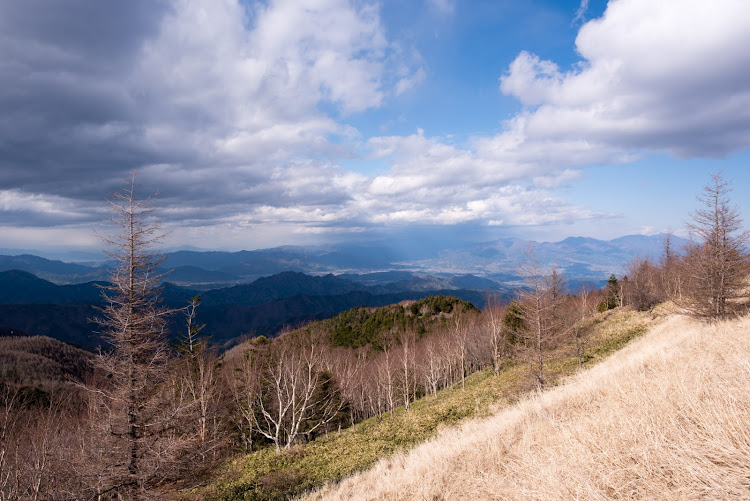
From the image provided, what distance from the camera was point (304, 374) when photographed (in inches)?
1232

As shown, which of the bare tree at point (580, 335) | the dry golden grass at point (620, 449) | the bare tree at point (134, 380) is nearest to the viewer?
the dry golden grass at point (620, 449)

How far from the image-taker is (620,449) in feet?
16.5

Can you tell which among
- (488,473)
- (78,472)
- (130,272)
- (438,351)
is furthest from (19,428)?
(438,351)

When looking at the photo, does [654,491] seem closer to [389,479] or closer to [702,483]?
[702,483]

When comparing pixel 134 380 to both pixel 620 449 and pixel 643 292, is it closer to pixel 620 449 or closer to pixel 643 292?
pixel 620 449

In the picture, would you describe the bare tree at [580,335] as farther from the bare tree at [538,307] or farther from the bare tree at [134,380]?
the bare tree at [134,380]

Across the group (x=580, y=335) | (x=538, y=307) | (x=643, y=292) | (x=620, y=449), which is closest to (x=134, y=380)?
(x=620, y=449)

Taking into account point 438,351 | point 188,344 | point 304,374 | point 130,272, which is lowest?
point 438,351

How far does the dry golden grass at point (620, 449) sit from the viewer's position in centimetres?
399

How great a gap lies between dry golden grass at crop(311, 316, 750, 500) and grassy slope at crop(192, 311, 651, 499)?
9025 mm

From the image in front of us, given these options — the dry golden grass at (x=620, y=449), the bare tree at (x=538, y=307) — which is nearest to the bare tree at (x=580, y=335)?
the bare tree at (x=538, y=307)

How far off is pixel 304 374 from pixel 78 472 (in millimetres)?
21665

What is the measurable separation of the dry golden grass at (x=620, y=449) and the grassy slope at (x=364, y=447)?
9025mm

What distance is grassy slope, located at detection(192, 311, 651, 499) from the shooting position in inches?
647
